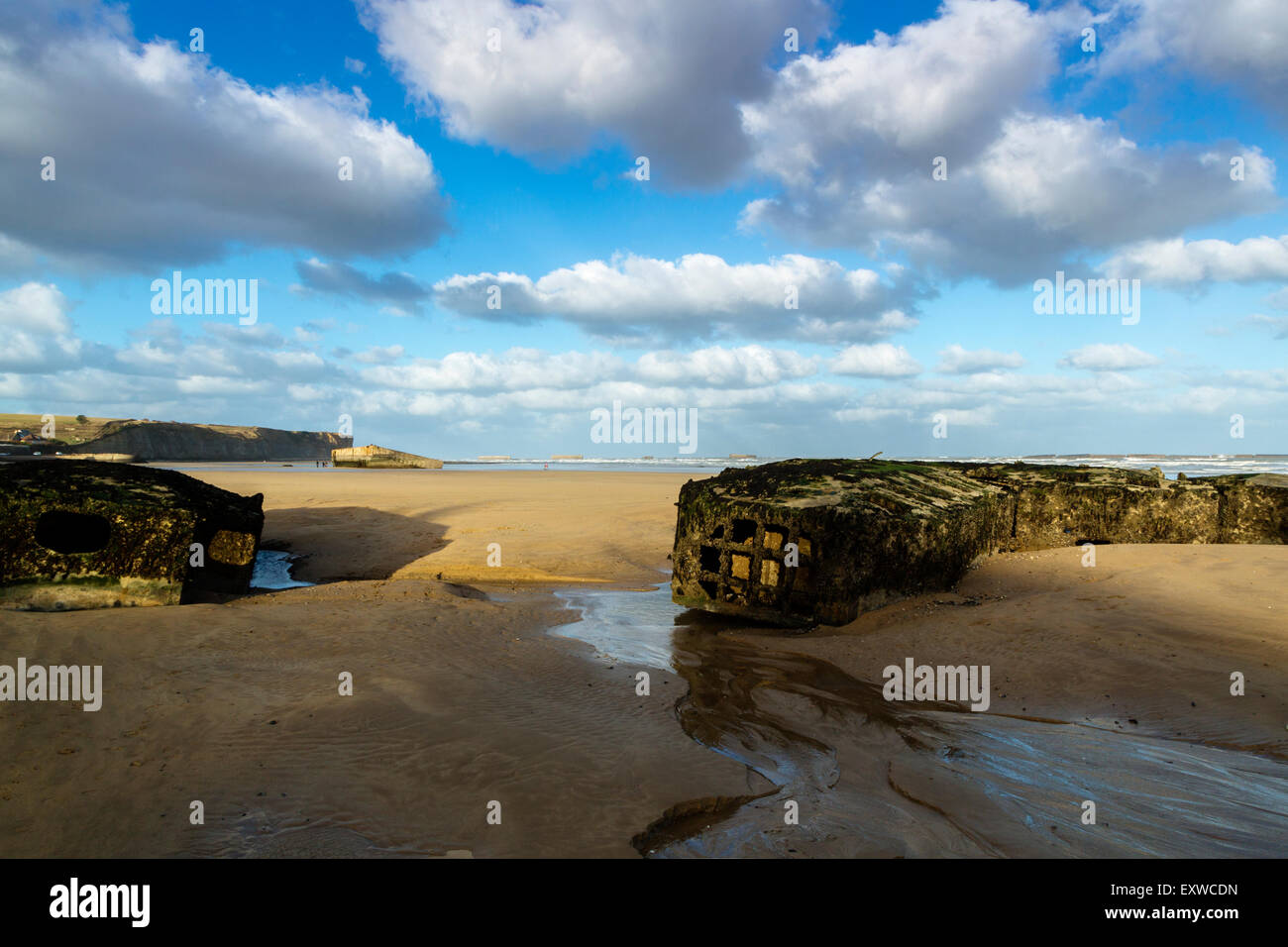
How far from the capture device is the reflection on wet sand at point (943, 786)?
337cm

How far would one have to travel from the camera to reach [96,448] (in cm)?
6197

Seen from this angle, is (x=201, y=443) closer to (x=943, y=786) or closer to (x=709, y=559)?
(x=709, y=559)

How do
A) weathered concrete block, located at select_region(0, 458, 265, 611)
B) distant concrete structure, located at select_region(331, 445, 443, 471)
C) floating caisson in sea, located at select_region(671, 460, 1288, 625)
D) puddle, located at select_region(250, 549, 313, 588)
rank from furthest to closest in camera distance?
distant concrete structure, located at select_region(331, 445, 443, 471), puddle, located at select_region(250, 549, 313, 588), floating caisson in sea, located at select_region(671, 460, 1288, 625), weathered concrete block, located at select_region(0, 458, 265, 611)

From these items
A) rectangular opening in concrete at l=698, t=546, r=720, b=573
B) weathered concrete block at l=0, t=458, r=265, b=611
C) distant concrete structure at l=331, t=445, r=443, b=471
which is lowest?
rectangular opening in concrete at l=698, t=546, r=720, b=573

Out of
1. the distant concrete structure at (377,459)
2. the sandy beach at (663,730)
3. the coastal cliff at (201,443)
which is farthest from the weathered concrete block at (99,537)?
the coastal cliff at (201,443)

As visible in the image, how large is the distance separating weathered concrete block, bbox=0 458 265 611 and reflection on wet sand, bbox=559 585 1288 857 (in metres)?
6.23

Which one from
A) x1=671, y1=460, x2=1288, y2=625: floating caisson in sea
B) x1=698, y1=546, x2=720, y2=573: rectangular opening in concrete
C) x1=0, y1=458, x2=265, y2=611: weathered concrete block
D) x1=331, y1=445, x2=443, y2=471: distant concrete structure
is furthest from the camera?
x1=331, y1=445, x2=443, y2=471: distant concrete structure

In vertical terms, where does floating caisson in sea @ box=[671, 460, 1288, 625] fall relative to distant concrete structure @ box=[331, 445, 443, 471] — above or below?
below

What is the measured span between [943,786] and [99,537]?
30.6 ft

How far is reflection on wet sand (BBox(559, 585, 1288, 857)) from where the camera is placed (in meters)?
3.37

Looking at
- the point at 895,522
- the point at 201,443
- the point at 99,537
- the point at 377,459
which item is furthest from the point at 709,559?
the point at 201,443

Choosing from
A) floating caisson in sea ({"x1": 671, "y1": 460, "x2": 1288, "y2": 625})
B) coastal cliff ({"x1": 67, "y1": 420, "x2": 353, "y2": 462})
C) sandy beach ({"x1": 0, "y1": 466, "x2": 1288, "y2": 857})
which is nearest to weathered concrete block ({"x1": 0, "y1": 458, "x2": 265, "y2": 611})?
sandy beach ({"x1": 0, "y1": 466, "x2": 1288, "y2": 857})

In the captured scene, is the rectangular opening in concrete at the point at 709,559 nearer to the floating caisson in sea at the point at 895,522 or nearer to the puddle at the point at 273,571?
the floating caisson in sea at the point at 895,522

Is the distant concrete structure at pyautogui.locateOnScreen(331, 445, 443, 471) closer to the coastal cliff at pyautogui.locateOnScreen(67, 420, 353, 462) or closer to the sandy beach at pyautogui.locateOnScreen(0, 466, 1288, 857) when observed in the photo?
the coastal cliff at pyautogui.locateOnScreen(67, 420, 353, 462)
